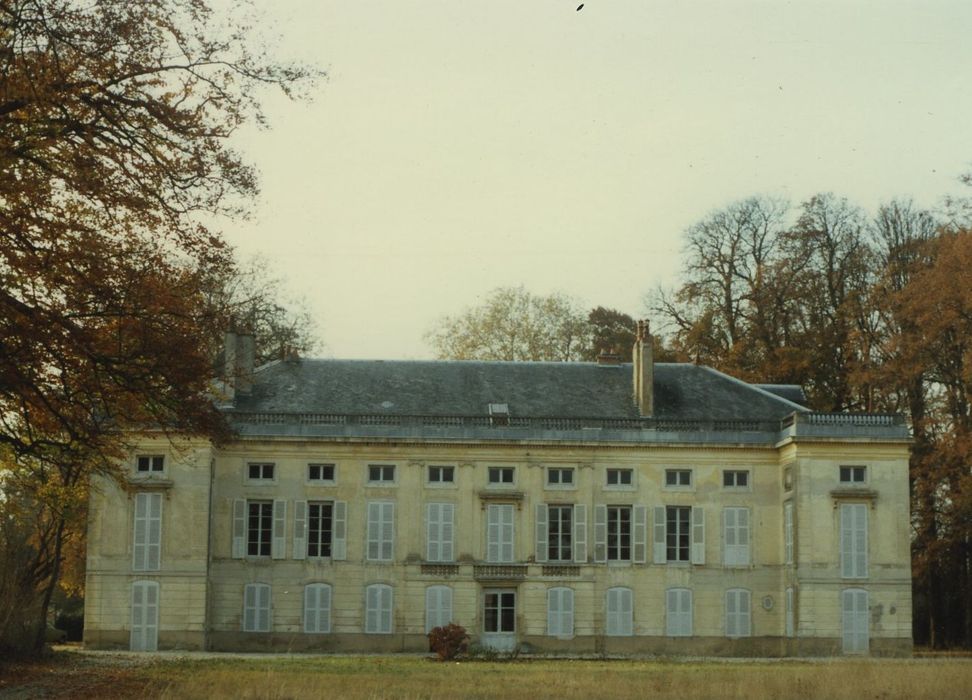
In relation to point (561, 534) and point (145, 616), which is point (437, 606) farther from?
point (145, 616)

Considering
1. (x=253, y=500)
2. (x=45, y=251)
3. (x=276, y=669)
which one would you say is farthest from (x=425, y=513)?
(x=45, y=251)

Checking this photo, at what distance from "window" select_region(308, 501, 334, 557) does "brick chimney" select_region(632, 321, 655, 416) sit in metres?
8.21

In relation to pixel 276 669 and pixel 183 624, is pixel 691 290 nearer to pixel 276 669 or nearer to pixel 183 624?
pixel 183 624

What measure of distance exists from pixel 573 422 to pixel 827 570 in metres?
7.05

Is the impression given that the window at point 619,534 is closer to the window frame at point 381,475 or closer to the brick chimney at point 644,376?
the brick chimney at point 644,376

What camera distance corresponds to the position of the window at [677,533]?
38906mm

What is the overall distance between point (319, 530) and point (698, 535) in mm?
9329

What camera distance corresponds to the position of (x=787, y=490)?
38531 mm

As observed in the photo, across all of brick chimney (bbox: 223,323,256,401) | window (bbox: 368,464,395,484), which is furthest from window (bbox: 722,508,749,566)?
brick chimney (bbox: 223,323,256,401)

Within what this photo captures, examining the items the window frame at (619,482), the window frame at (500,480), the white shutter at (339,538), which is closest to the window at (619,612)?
the window frame at (619,482)

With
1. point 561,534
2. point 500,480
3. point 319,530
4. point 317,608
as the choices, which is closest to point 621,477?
point 561,534

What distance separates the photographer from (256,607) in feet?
125

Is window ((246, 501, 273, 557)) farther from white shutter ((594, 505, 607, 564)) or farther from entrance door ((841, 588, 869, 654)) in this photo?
entrance door ((841, 588, 869, 654))

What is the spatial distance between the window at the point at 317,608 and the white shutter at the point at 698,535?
9.02 meters
